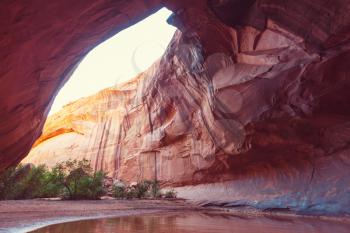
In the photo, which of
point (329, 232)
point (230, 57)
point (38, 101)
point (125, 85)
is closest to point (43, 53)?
point (38, 101)

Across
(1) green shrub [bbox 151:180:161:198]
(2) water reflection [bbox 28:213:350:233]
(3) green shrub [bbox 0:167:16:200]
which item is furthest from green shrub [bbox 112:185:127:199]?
(2) water reflection [bbox 28:213:350:233]

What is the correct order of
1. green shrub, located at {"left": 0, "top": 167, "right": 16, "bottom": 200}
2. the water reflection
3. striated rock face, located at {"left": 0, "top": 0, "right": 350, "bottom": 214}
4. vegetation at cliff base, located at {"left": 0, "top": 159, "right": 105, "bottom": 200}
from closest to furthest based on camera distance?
1. the water reflection
2. striated rock face, located at {"left": 0, "top": 0, "right": 350, "bottom": 214}
3. green shrub, located at {"left": 0, "top": 167, "right": 16, "bottom": 200}
4. vegetation at cliff base, located at {"left": 0, "top": 159, "right": 105, "bottom": 200}

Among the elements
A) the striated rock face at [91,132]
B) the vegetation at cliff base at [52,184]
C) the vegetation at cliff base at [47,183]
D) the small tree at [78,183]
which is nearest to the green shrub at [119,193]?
the vegetation at cliff base at [52,184]

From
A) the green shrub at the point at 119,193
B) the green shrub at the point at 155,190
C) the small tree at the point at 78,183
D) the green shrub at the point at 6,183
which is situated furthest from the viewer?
the green shrub at the point at 155,190

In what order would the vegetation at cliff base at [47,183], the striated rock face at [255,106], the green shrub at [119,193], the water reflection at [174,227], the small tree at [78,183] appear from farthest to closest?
the green shrub at [119,193]
the small tree at [78,183]
the vegetation at cliff base at [47,183]
the striated rock face at [255,106]
the water reflection at [174,227]

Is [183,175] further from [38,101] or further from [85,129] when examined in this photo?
[38,101]

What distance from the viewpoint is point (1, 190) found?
15078 millimetres

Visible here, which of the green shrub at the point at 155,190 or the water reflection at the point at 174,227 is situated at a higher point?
the green shrub at the point at 155,190

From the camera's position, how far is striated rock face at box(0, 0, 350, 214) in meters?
13.6

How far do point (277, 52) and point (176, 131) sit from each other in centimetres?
1335

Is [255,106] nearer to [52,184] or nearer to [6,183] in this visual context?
[52,184]

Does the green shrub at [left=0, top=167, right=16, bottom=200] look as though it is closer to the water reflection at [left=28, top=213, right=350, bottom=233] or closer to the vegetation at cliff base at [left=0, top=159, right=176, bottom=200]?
the vegetation at cliff base at [left=0, top=159, right=176, bottom=200]

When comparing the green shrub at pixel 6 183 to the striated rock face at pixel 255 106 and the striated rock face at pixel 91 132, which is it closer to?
the striated rock face at pixel 255 106

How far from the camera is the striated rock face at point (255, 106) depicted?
13.6 meters
